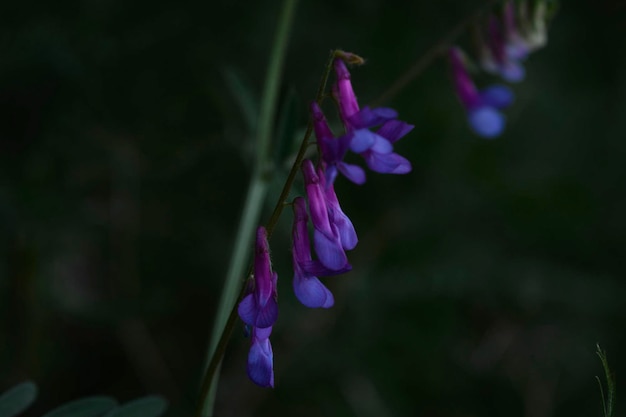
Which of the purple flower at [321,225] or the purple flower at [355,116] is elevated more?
the purple flower at [355,116]

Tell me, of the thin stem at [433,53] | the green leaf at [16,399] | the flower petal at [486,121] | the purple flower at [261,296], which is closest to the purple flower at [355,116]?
the purple flower at [261,296]

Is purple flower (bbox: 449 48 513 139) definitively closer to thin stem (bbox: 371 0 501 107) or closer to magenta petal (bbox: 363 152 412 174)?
thin stem (bbox: 371 0 501 107)

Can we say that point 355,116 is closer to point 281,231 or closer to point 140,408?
point 140,408

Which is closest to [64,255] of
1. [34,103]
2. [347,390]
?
[34,103]

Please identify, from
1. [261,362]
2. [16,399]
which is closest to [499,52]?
[261,362]

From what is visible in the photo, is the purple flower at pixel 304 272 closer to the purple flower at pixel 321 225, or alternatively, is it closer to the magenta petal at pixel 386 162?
the purple flower at pixel 321 225

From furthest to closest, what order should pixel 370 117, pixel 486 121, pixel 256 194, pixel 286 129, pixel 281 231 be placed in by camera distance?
pixel 281 231
pixel 486 121
pixel 256 194
pixel 286 129
pixel 370 117
